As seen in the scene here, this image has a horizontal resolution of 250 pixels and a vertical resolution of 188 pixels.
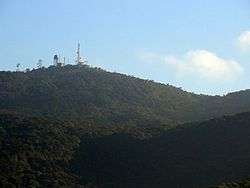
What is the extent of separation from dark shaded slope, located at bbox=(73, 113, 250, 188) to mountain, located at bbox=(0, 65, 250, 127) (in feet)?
72.4

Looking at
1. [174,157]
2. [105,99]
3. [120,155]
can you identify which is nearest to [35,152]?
[120,155]

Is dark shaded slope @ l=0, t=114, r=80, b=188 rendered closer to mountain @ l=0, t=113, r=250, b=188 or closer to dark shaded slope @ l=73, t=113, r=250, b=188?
mountain @ l=0, t=113, r=250, b=188

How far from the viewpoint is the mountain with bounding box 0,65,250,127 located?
112 m

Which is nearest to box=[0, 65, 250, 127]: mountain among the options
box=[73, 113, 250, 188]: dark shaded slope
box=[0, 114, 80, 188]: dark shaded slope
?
box=[0, 114, 80, 188]: dark shaded slope

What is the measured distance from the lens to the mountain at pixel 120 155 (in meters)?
63.6

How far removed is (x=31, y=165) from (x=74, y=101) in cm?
5930

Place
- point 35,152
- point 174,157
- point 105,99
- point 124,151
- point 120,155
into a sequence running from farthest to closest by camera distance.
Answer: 1. point 105,99
2. point 124,151
3. point 120,155
4. point 35,152
5. point 174,157

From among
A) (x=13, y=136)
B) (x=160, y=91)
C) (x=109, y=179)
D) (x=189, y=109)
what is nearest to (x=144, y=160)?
(x=109, y=179)

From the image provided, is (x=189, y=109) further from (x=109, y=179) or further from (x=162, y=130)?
(x=109, y=179)

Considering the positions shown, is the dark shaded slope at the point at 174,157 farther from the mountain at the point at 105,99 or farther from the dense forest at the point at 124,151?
the mountain at the point at 105,99

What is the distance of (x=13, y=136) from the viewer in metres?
77.7

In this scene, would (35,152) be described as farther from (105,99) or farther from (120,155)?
(105,99)

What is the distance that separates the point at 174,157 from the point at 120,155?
7289 millimetres

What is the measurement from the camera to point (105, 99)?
130500 mm
